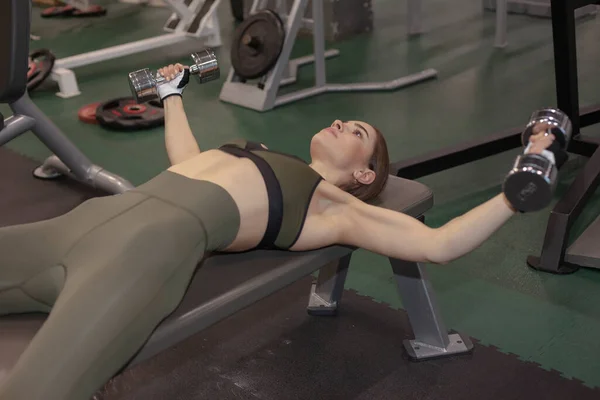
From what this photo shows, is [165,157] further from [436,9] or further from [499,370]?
[436,9]

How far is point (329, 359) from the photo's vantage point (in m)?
1.79

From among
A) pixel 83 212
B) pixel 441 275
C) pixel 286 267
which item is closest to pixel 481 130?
pixel 441 275

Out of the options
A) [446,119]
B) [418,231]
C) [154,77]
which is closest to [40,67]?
[446,119]

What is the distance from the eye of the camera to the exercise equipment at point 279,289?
1.33 meters

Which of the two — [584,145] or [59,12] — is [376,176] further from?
[59,12]

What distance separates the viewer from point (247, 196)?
1478 millimetres

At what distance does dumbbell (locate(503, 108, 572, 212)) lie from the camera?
1157 millimetres

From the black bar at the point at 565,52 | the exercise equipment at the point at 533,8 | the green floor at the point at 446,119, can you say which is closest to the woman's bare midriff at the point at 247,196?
the green floor at the point at 446,119

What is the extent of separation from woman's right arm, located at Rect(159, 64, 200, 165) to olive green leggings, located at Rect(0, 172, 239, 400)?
22 centimetres

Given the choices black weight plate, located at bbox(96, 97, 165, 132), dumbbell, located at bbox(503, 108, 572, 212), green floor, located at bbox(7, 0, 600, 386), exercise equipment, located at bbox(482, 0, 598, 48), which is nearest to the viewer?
dumbbell, located at bbox(503, 108, 572, 212)

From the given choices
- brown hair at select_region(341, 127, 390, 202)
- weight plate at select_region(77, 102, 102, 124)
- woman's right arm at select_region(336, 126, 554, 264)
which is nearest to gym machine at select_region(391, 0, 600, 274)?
brown hair at select_region(341, 127, 390, 202)

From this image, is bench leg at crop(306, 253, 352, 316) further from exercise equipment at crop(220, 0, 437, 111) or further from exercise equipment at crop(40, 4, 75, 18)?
exercise equipment at crop(40, 4, 75, 18)

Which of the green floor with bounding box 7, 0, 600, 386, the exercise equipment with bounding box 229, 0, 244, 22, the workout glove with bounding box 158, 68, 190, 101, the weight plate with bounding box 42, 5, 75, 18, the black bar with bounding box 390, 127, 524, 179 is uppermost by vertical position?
the workout glove with bounding box 158, 68, 190, 101

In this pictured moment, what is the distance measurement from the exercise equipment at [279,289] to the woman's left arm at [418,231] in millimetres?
91
